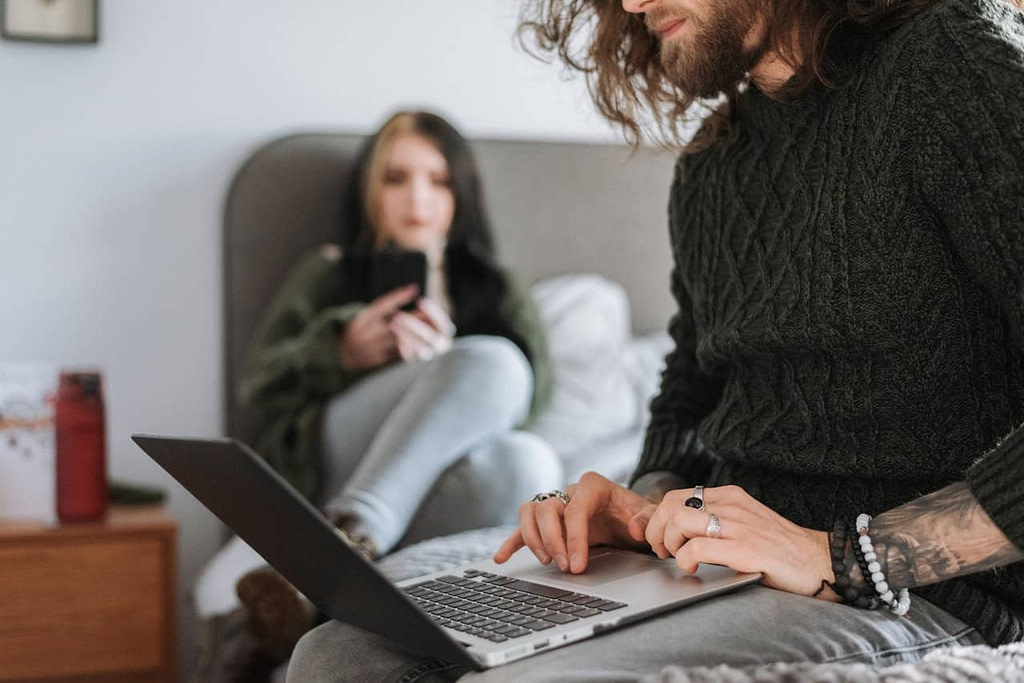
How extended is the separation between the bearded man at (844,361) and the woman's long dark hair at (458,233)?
0.94 meters

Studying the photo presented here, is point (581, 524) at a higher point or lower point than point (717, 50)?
lower

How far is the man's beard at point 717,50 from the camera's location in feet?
3.21

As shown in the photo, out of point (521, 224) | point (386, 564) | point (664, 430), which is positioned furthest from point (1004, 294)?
point (521, 224)

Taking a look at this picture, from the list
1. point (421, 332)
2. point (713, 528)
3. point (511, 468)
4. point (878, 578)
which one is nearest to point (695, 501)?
point (713, 528)

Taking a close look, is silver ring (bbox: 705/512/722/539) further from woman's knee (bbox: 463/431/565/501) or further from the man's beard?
woman's knee (bbox: 463/431/565/501)

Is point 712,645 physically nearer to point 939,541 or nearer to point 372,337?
point 939,541

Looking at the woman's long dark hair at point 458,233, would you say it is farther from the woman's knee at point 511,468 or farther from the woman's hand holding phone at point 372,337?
the woman's knee at point 511,468

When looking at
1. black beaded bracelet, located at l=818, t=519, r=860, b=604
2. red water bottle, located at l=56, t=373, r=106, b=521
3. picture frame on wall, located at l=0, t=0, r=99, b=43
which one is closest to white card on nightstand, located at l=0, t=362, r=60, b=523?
red water bottle, located at l=56, t=373, r=106, b=521

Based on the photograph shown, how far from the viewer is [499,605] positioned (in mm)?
Result: 763

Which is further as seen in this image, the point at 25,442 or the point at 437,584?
the point at 25,442

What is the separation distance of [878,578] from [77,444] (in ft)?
4.21

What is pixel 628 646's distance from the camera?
0.68m

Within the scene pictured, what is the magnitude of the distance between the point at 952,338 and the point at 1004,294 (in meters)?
0.07

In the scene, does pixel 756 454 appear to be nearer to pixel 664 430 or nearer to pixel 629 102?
pixel 664 430
